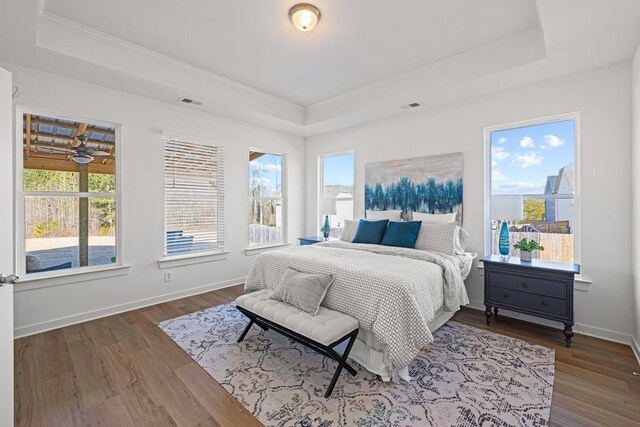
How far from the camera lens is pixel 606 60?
8.87 ft

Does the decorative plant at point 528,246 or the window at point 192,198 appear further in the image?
the window at point 192,198

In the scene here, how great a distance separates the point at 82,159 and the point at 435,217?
13.5 ft

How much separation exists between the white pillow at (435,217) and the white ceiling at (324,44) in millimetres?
1405

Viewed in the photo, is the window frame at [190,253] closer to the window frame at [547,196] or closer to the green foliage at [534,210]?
the window frame at [547,196]

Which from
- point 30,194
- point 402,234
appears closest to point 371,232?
point 402,234

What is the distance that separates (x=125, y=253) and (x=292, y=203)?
271cm

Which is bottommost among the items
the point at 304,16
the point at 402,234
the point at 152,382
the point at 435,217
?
the point at 152,382

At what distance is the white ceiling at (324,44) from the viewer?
235cm

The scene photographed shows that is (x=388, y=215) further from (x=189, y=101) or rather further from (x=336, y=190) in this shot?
(x=189, y=101)

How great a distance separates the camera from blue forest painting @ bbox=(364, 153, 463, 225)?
3.79 m

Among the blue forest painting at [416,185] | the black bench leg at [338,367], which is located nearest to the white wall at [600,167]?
the blue forest painting at [416,185]

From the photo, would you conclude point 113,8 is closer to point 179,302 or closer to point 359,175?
point 179,302

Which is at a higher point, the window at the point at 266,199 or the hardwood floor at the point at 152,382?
the window at the point at 266,199

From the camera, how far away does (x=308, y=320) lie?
7.18 ft
